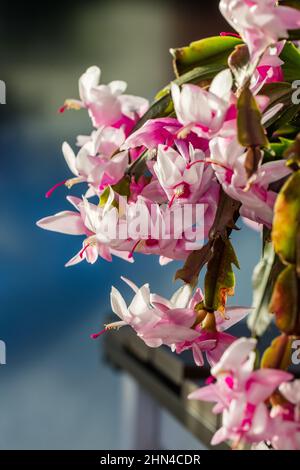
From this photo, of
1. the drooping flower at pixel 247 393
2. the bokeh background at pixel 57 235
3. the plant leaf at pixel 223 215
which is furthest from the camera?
the bokeh background at pixel 57 235

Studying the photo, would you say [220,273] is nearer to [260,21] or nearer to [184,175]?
[184,175]

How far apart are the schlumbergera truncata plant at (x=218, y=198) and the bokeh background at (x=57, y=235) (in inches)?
117

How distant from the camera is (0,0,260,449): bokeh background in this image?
3730 millimetres

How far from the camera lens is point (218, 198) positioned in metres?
0.59

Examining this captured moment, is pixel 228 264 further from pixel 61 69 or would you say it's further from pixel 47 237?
pixel 61 69

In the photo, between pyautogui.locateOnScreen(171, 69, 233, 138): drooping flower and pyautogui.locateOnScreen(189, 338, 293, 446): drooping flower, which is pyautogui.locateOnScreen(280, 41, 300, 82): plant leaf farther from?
pyautogui.locateOnScreen(189, 338, 293, 446): drooping flower

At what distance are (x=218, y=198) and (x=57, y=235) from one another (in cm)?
324

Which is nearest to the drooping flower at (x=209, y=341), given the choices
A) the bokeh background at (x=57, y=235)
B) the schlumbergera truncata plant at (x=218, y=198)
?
the schlumbergera truncata plant at (x=218, y=198)

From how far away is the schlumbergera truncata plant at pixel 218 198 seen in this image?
19.3 inches

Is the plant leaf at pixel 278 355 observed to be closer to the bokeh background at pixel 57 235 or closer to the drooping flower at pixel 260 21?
the drooping flower at pixel 260 21

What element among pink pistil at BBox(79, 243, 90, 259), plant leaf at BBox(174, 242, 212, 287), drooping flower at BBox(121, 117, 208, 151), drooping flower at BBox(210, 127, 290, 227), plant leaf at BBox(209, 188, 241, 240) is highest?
drooping flower at BBox(121, 117, 208, 151)

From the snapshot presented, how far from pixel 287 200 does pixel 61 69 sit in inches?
144

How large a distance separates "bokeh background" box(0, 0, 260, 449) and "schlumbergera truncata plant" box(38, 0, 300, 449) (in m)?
2.96

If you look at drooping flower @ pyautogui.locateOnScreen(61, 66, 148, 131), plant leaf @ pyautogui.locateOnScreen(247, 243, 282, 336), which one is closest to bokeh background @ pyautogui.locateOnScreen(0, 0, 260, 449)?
drooping flower @ pyautogui.locateOnScreen(61, 66, 148, 131)
